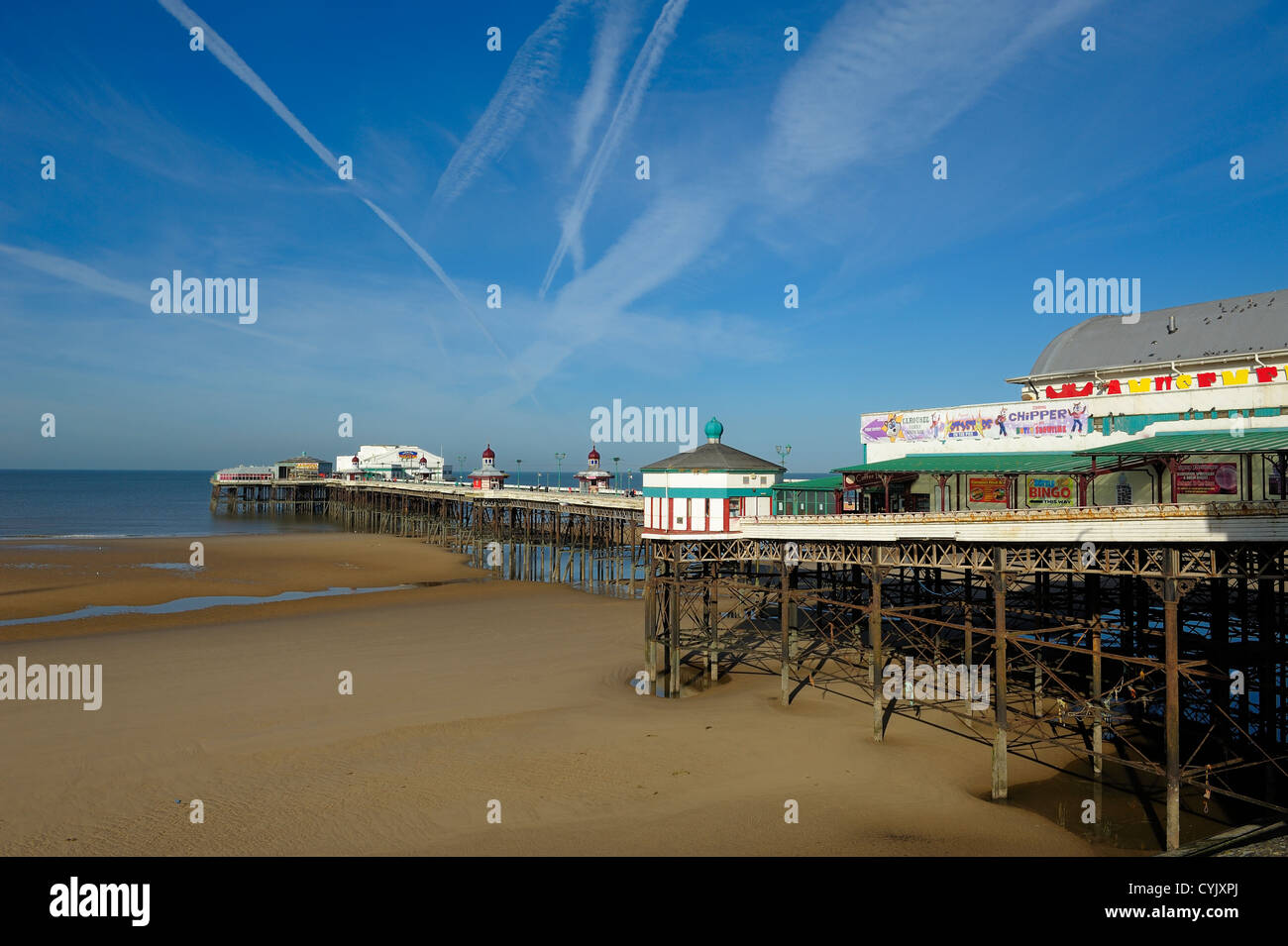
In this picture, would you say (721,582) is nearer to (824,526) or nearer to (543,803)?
(824,526)

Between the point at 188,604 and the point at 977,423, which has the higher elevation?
the point at 977,423

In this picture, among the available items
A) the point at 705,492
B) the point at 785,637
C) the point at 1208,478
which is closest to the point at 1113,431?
the point at 1208,478

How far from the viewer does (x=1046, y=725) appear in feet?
63.8

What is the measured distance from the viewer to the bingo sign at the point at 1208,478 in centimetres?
1764

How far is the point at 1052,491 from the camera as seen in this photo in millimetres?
20703

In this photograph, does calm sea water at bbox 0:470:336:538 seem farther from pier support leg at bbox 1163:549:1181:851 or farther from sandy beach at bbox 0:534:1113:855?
pier support leg at bbox 1163:549:1181:851

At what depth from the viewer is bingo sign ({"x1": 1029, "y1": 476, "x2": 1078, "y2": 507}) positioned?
Answer: 20.4m

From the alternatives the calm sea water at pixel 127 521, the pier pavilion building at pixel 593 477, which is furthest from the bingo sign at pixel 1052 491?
the calm sea water at pixel 127 521

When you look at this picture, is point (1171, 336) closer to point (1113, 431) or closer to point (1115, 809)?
point (1113, 431)

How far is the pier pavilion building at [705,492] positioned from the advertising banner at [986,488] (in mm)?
5986

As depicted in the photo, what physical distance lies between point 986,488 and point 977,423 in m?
2.24

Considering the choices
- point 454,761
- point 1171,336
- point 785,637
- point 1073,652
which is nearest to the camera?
point 454,761

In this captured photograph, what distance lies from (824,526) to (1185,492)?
8786 mm

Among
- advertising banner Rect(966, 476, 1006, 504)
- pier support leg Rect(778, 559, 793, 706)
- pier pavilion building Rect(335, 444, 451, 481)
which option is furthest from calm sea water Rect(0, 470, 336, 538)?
advertising banner Rect(966, 476, 1006, 504)
